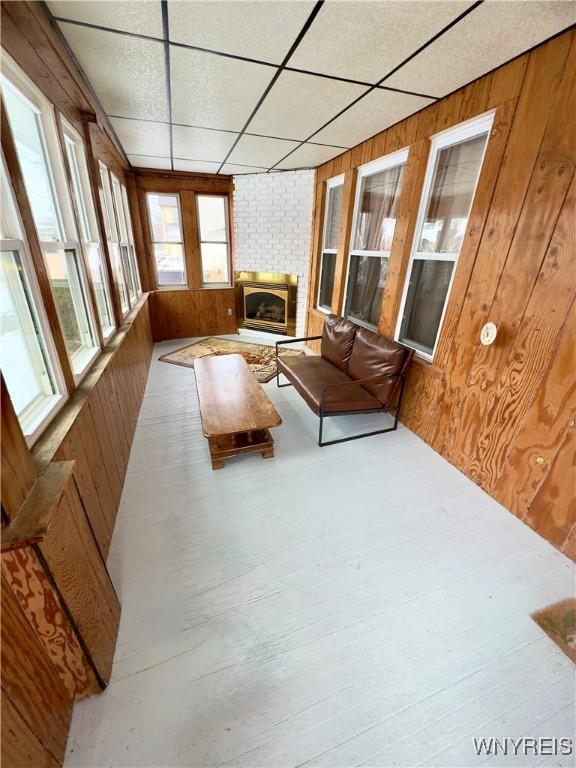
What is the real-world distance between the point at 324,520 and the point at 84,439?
53.8 inches

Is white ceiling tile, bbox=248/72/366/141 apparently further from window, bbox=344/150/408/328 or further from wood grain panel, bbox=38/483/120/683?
wood grain panel, bbox=38/483/120/683

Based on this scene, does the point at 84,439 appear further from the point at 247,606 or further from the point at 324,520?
the point at 324,520

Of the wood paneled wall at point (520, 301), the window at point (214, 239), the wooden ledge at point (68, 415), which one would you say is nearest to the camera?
the wooden ledge at point (68, 415)

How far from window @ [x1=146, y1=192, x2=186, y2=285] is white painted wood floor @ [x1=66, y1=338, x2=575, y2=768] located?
385 centimetres

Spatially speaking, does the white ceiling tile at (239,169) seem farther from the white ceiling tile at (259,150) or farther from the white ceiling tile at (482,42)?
the white ceiling tile at (482,42)

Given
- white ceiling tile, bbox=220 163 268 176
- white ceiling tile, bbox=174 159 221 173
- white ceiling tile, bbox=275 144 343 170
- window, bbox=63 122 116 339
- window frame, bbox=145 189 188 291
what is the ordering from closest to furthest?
window, bbox=63 122 116 339, white ceiling tile, bbox=275 144 343 170, white ceiling tile, bbox=174 159 221 173, white ceiling tile, bbox=220 163 268 176, window frame, bbox=145 189 188 291

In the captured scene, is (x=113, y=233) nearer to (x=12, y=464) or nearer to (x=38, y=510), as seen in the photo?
(x=12, y=464)

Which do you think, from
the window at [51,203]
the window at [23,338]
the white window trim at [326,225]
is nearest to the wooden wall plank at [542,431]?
the window at [23,338]

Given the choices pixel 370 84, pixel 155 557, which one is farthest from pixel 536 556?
pixel 370 84

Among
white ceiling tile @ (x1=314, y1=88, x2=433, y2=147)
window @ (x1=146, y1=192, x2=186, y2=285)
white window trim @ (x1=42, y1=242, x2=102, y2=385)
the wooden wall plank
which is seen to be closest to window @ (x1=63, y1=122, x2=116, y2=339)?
white window trim @ (x1=42, y1=242, x2=102, y2=385)

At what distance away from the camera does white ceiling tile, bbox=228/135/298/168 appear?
120 inches

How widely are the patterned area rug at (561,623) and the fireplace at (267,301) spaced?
4259 mm

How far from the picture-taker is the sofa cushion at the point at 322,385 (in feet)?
8.16

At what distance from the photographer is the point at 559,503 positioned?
165cm
